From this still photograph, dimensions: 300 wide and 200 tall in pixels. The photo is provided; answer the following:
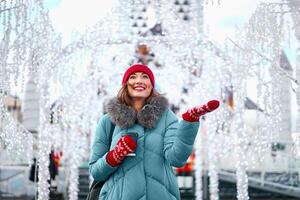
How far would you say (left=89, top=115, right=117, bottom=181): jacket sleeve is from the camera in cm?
310

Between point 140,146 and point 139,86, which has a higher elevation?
point 139,86

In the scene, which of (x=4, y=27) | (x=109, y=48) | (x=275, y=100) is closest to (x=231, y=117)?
(x=275, y=100)

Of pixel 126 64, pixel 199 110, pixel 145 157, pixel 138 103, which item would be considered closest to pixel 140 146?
pixel 145 157

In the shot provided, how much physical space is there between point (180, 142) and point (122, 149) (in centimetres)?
32

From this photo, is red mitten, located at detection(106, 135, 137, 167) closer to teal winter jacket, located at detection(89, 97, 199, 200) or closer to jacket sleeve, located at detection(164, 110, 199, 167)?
teal winter jacket, located at detection(89, 97, 199, 200)

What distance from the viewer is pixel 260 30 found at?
713 centimetres

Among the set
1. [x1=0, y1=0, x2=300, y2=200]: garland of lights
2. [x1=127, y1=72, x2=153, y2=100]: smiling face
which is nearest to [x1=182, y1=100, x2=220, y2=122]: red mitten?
[x1=127, y1=72, x2=153, y2=100]: smiling face

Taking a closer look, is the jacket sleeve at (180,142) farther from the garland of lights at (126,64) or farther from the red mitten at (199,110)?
the garland of lights at (126,64)

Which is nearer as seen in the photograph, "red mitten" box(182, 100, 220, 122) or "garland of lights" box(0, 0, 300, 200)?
"red mitten" box(182, 100, 220, 122)

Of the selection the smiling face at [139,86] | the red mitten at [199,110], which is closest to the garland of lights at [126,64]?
the smiling face at [139,86]

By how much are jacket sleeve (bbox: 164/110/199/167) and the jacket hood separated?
126mm

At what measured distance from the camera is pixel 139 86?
3285 mm

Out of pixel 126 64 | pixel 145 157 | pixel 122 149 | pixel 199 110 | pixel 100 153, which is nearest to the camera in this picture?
pixel 199 110

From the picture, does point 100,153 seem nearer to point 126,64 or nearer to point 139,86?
point 139,86
